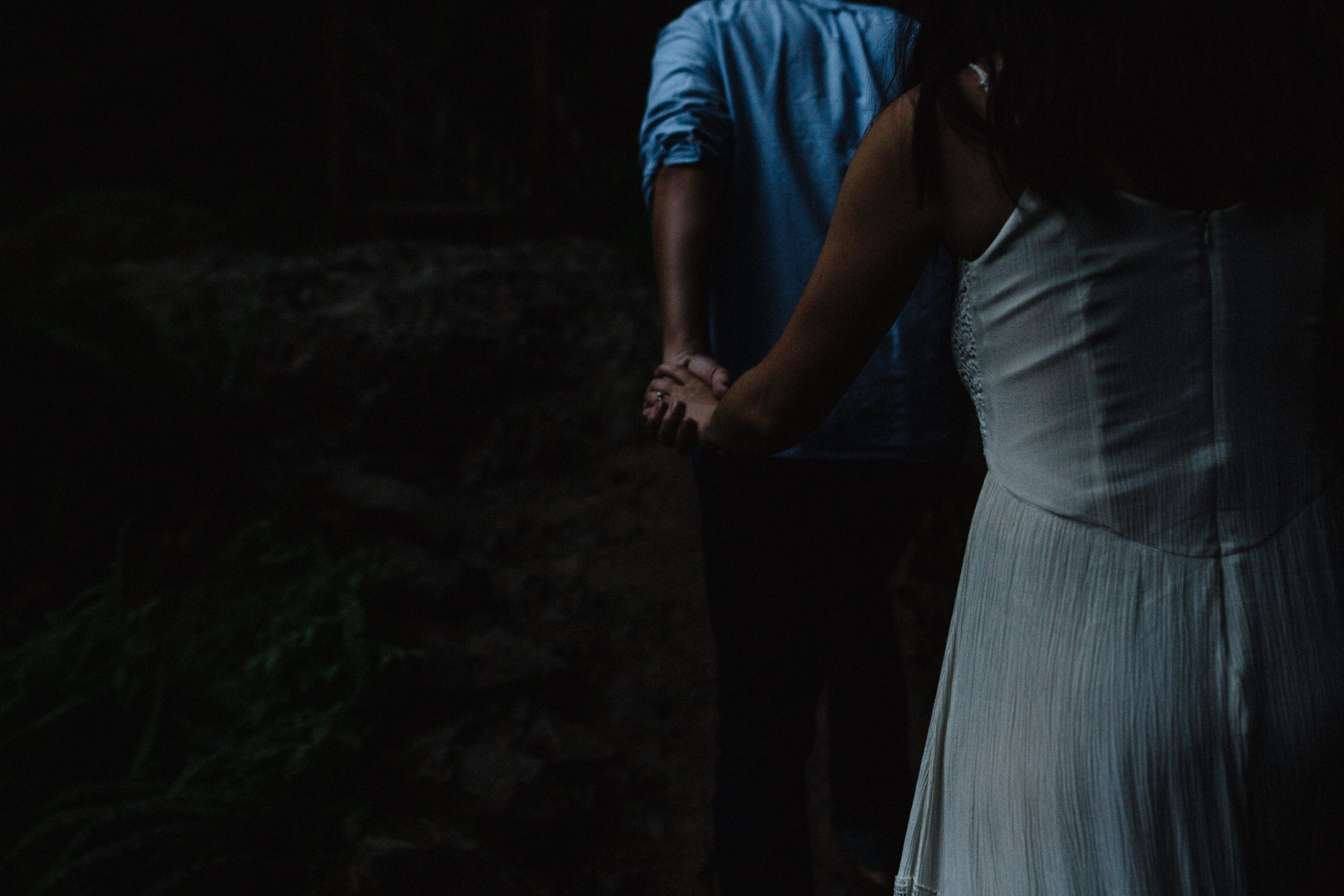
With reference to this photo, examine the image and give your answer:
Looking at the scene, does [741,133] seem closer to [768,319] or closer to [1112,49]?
[768,319]

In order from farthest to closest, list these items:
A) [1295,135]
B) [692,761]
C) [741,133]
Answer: [692,761] < [741,133] < [1295,135]

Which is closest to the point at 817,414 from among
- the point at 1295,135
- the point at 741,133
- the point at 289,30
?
the point at 1295,135

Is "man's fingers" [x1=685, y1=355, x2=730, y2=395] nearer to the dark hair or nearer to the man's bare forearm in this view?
the man's bare forearm

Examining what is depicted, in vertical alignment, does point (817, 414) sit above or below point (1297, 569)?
above

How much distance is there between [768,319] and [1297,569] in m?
0.80

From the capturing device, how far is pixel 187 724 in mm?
2424

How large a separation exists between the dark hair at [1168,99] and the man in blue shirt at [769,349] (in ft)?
1.96

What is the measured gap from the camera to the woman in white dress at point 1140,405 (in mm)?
796

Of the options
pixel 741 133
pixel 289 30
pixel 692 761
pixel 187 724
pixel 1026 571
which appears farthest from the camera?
pixel 289 30

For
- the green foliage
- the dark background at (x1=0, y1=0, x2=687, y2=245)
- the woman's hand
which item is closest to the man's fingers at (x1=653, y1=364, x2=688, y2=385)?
the woman's hand

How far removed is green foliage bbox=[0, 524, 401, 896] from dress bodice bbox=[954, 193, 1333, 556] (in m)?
1.91

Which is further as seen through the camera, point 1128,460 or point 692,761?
point 692,761

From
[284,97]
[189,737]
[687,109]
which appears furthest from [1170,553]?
[284,97]

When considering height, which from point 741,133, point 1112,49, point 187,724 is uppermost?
point 741,133
